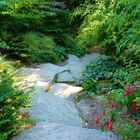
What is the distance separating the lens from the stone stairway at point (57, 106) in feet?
→ 13.8

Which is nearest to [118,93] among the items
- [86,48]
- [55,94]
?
[55,94]

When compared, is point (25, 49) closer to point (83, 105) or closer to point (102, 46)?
point (102, 46)

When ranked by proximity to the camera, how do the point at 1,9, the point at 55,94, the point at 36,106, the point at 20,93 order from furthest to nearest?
the point at 1,9 < the point at 55,94 < the point at 36,106 < the point at 20,93

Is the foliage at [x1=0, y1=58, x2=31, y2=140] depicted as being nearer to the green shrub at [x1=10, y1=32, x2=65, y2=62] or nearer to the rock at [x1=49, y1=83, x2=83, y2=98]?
the rock at [x1=49, y1=83, x2=83, y2=98]

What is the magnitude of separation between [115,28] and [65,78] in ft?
4.21

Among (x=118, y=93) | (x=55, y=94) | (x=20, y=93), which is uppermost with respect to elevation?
(x=118, y=93)

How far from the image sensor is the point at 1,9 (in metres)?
7.68

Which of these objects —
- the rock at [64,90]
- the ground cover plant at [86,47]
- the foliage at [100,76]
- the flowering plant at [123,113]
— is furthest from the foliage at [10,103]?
the foliage at [100,76]

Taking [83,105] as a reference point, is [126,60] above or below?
above

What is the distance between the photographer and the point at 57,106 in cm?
525

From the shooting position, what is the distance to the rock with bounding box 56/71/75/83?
6656 millimetres

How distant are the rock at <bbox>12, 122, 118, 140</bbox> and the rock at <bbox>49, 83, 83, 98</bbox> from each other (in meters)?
1.57

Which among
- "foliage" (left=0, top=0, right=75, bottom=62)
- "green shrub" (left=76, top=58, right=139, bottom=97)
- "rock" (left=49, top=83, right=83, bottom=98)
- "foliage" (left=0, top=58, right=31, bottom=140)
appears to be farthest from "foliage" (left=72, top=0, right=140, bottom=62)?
"foliage" (left=0, top=58, right=31, bottom=140)

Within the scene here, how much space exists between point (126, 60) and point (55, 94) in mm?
1393
